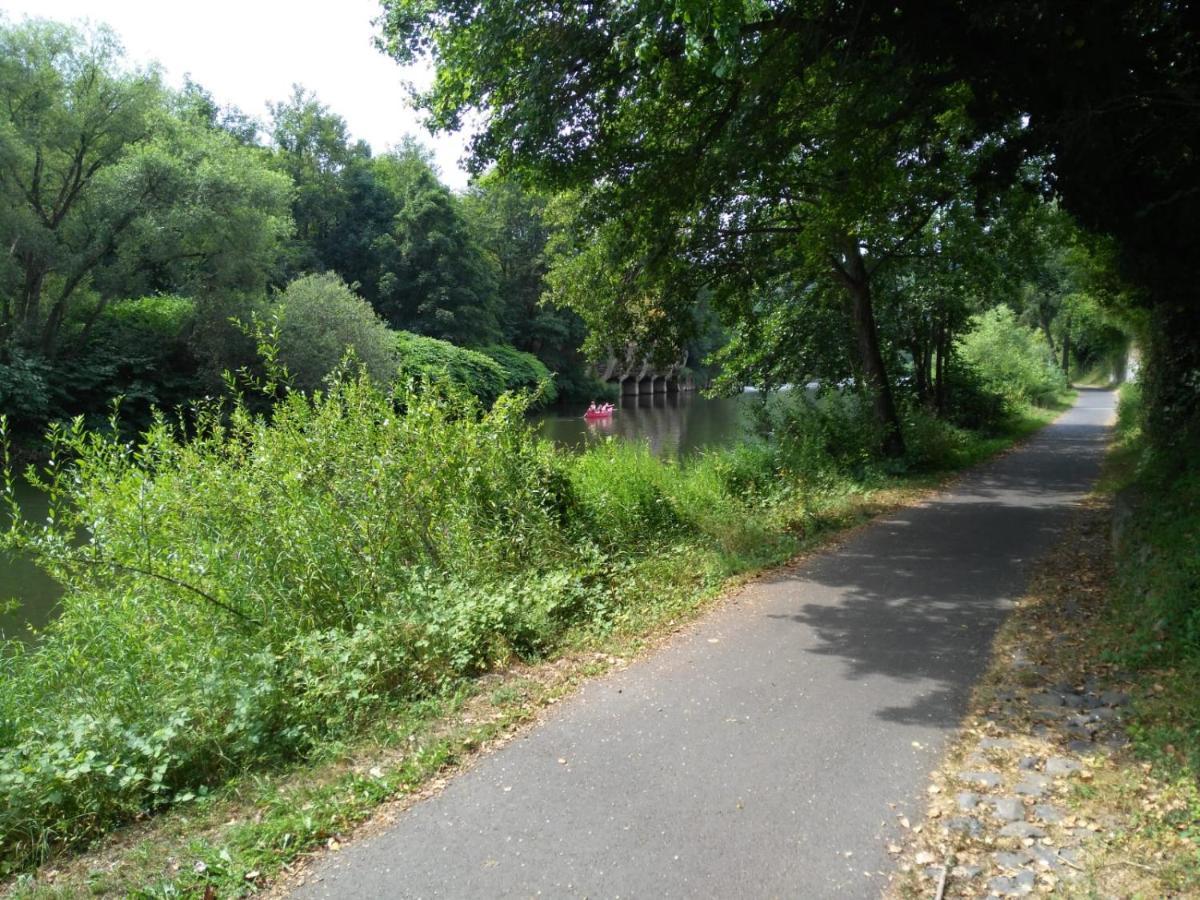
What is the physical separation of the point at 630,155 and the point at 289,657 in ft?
24.3

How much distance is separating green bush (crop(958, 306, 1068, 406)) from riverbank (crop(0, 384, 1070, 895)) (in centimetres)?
1539

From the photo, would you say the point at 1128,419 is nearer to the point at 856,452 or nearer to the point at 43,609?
the point at 856,452

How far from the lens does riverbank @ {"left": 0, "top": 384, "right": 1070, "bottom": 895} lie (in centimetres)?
374

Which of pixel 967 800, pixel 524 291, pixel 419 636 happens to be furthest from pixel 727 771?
pixel 524 291

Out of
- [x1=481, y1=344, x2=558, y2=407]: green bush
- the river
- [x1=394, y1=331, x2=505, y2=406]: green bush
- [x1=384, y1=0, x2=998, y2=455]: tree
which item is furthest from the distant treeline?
[x1=481, y1=344, x2=558, y2=407]: green bush

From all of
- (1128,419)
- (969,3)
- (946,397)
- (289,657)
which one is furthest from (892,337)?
(289,657)

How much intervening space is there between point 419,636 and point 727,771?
2394 mm

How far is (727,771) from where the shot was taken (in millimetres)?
4027

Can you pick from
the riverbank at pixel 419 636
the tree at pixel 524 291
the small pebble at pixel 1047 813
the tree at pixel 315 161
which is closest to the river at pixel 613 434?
the riverbank at pixel 419 636

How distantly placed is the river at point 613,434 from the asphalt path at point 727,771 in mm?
3870

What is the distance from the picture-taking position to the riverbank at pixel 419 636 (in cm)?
374

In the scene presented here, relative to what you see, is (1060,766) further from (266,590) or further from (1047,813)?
(266,590)

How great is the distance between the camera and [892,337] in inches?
752

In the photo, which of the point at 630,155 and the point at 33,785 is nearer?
the point at 33,785
